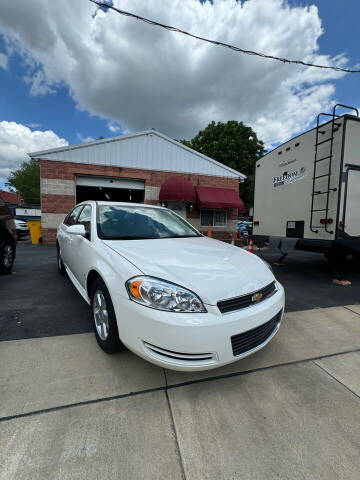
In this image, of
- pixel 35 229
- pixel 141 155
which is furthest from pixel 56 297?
pixel 141 155

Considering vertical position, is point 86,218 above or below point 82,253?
above

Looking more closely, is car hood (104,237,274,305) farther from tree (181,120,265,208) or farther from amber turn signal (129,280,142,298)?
tree (181,120,265,208)

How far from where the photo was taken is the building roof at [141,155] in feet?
35.2

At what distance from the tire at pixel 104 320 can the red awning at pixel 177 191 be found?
9.39 m

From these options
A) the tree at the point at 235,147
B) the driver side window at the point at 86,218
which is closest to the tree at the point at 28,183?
the tree at the point at 235,147

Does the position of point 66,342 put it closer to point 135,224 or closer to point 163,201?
point 135,224

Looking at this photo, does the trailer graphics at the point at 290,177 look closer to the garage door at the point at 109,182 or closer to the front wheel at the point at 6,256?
the front wheel at the point at 6,256

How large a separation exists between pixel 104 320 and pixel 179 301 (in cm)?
91

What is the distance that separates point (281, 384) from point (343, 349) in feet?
3.52

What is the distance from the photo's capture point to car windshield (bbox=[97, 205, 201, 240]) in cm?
261

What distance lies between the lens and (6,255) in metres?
4.84

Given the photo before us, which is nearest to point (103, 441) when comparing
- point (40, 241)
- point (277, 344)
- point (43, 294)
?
point (277, 344)

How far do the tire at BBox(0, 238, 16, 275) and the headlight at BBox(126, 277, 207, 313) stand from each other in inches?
180

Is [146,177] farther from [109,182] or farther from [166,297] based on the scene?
[166,297]
